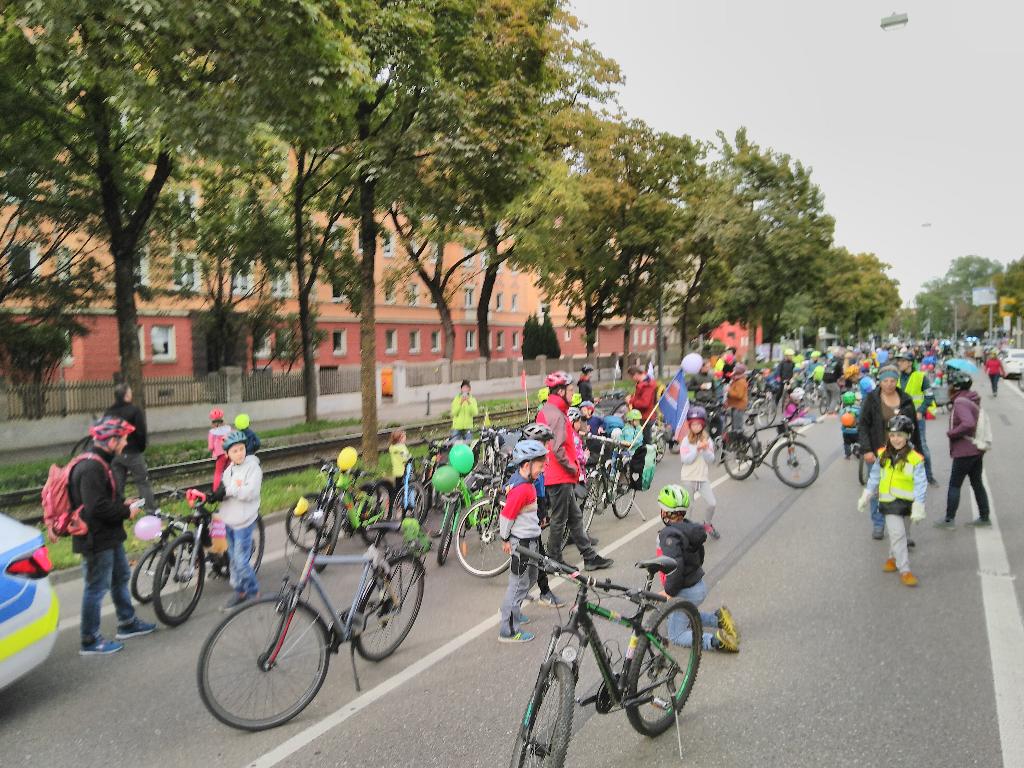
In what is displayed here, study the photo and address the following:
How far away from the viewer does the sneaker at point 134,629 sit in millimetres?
5820

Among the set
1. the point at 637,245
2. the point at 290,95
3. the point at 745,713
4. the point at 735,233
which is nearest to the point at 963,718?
the point at 745,713

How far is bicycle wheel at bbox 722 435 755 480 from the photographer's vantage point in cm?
1204

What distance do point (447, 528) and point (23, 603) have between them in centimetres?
407

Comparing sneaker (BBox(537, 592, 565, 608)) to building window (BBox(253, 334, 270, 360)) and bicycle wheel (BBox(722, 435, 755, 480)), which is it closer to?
bicycle wheel (BBox(722, 435, 755, 480))

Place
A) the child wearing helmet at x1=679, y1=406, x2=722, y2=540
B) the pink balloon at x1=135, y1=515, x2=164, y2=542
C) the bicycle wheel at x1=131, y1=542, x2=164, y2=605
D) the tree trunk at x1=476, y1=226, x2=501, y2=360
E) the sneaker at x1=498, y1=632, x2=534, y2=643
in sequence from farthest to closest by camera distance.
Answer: the tree trunk at x1=476, y1=226, x2=501, y2=360, the child wearing helmet at x1=679, y1=406, x2=722, y2=540, the bicycle wheel at x1=131, y1=542, x2=164, y2=605, the sneaker at x1=498, y1=632, x2=534, y2=643, the pink balloon at x1=135, y1=515, x2=164, y2=542

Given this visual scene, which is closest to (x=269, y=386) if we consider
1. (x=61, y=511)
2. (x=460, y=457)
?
(x=460, y=457)

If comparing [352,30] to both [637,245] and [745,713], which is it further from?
[637,245]

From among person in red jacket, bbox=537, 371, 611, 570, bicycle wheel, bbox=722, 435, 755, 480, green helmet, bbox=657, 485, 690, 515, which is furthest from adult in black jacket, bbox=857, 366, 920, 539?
green helmet, bbox=657, 485, 690, 515

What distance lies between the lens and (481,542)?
7531 millimetres

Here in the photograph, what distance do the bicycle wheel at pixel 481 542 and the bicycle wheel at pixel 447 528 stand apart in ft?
0.43

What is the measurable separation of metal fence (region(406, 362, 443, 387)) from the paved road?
23085 mm

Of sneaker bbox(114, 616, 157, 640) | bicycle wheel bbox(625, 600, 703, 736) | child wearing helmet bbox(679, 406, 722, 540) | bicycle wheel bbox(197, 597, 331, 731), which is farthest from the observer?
child wearing helmet bbox(679, 406, 722, 540)

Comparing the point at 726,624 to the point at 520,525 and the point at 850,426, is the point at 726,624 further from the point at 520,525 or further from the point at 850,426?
the point at 850,426

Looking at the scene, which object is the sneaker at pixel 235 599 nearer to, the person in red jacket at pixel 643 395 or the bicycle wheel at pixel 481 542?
the bicycle wheel at pixel 481 542
